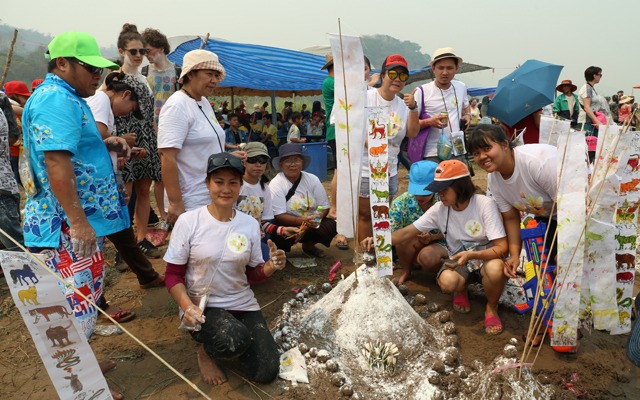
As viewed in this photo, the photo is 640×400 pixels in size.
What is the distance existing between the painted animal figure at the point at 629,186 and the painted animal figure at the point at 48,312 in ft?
11.5

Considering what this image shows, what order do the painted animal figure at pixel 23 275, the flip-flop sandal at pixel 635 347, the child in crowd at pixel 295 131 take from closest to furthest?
the painted animal figure at pixel 23 275 → the flip-flop sandal at pixel 635 347 → the child in crowd at pixel 295 131

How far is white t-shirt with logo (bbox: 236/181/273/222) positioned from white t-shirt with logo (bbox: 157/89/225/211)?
0.86 meters

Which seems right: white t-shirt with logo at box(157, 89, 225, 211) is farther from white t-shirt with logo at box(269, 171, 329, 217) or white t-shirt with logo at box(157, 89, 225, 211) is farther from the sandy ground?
white t-shirt with logo at box(269, 171, 329, 217)

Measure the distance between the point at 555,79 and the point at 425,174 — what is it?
1547 mm

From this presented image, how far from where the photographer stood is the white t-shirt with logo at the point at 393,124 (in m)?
4.27

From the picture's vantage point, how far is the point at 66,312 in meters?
2.24

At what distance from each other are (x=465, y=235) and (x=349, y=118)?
1.40 metres

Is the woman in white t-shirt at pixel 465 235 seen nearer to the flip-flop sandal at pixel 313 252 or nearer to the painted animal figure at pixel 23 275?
the flip-flop sandal at pixel 313 252

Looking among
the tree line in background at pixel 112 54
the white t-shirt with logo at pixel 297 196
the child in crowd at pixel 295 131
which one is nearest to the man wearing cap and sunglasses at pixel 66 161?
the white t-shirt with logo at pixel 297 196

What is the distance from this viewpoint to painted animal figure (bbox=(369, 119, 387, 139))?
3502 millimetres

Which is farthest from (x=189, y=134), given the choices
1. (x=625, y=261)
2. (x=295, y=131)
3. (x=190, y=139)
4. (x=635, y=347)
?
(x=295, y=131)

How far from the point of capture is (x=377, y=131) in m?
3.51

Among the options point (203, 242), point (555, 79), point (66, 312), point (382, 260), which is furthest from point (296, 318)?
point (555, 79)

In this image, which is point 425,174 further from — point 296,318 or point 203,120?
point 203,120
